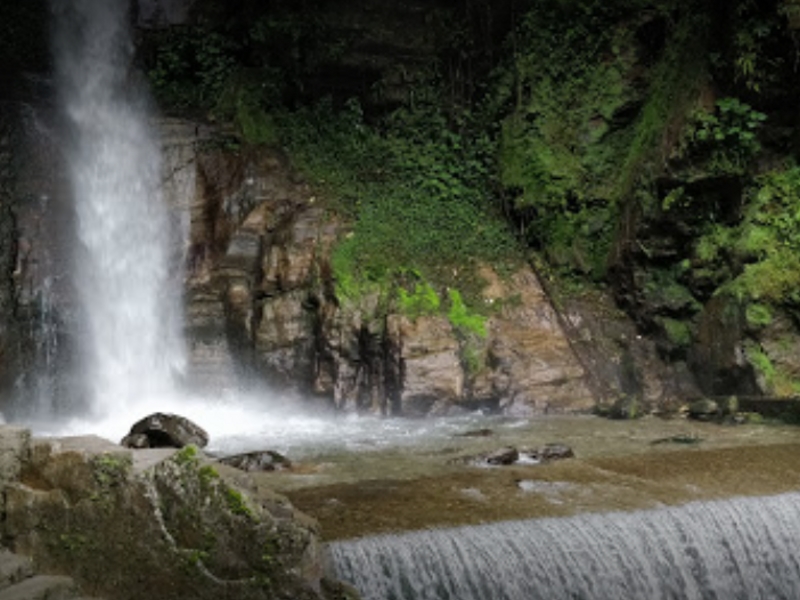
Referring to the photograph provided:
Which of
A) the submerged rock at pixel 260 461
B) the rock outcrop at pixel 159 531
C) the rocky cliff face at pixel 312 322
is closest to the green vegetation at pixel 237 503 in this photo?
the rock outcrop at pixel 159 531

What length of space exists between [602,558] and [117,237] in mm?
10672

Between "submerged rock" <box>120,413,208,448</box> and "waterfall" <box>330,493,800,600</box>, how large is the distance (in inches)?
156

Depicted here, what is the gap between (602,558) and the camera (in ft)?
19.7

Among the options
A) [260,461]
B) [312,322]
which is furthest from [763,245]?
[260,461]

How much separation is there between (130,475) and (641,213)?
10.2m

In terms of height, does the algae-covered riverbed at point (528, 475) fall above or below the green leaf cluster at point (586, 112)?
below

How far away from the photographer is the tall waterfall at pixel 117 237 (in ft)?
43.5

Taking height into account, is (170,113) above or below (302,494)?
above

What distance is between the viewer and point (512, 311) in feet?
42.6

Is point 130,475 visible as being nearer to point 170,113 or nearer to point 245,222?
point 245,222

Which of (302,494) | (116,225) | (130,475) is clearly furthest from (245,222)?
(130,475)

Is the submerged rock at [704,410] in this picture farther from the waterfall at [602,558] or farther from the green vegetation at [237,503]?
the green vegetation at [237,503]

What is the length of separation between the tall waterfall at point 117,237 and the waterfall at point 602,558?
27.0ft

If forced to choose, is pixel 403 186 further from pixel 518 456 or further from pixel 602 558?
pixel 602 558
